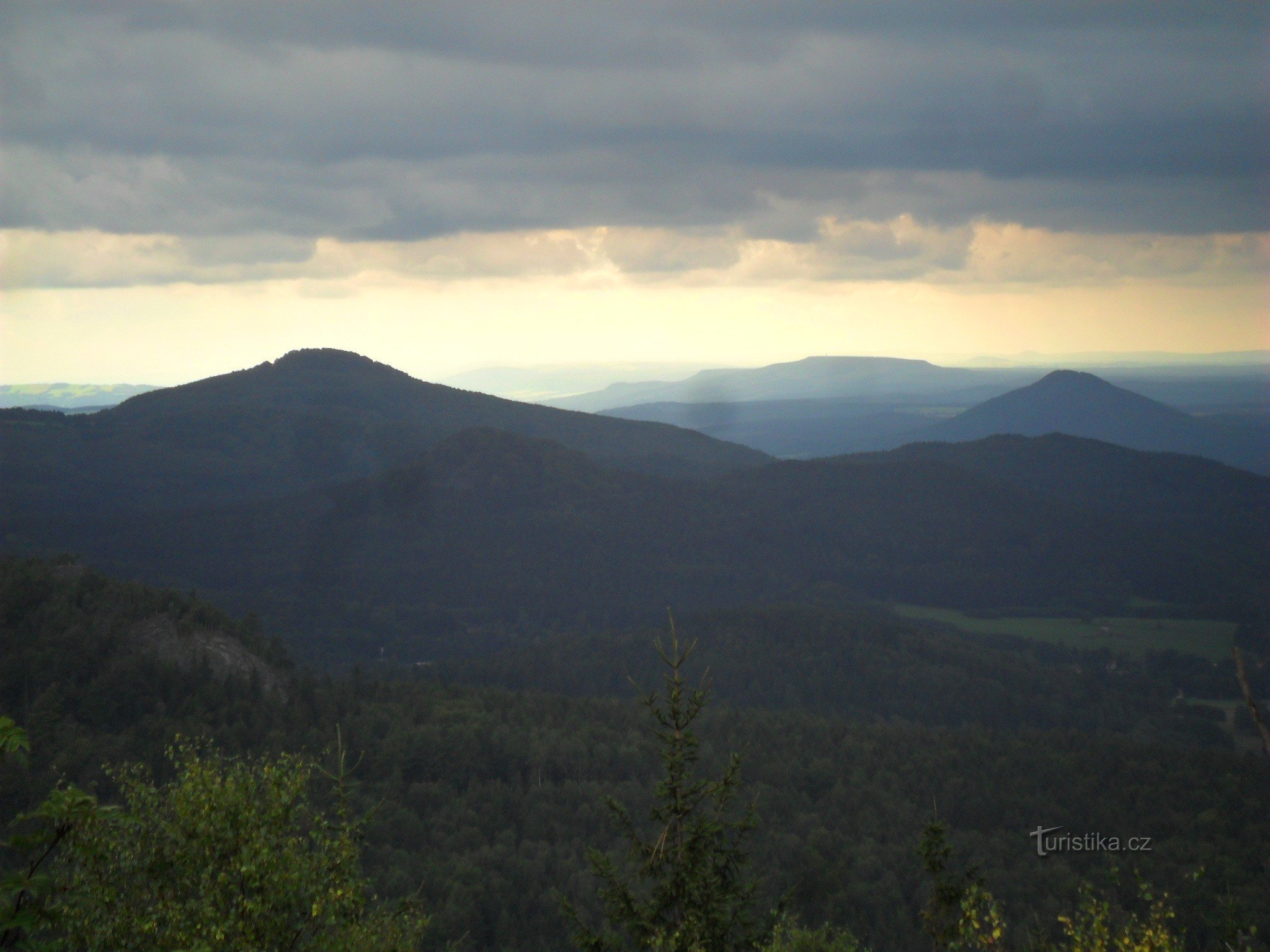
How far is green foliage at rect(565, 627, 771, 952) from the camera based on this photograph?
17.0m

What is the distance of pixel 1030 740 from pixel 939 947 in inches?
3918

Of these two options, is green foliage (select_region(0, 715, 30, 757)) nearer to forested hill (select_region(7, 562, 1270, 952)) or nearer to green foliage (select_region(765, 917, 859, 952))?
green foliage (select_region(765, 917, 859, 952))

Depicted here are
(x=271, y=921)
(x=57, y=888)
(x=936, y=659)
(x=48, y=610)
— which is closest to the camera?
(x=57, y=888)

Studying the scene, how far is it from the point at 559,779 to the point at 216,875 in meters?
73.3

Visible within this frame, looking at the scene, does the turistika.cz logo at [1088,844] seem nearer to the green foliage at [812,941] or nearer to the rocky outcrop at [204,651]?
the green foliage at [812,941]

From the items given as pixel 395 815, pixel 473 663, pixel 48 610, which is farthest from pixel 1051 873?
pixel 473 663

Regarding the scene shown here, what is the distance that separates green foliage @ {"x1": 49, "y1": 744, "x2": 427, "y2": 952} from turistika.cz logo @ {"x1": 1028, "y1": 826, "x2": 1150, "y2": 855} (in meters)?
62.5

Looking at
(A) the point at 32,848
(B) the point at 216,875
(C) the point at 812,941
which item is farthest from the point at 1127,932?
(A) the point at 32,848

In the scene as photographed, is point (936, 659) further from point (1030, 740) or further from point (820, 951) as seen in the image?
point (820, 951)

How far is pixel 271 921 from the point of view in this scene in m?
15.5

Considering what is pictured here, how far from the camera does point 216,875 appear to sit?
15922 mm

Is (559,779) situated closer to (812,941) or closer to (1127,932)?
(812,941)

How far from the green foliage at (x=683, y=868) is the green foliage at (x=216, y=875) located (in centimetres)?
382

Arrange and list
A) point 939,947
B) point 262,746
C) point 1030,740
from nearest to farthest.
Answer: point 939,947 → point 262,746 → point 1030,740
